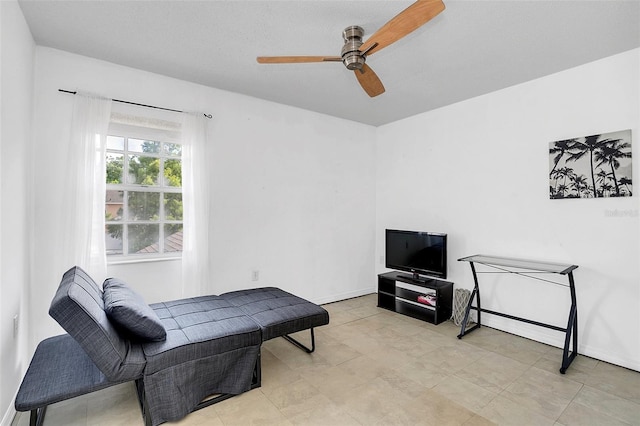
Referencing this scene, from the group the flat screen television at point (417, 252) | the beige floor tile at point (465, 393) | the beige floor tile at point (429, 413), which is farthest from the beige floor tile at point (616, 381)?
the flat screen television at point (417, 252)

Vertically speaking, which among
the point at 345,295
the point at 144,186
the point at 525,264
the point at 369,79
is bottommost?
the point at 345,295

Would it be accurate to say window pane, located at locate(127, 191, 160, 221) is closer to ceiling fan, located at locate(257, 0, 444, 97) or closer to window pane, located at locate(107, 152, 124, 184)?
window pane, located at locate(107, 152, 124, 184)

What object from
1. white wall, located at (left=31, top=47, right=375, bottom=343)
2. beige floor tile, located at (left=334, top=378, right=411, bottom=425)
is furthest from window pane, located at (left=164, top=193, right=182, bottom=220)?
beige floor tile, located at (left=334, top=378, right=411, bottom=425)

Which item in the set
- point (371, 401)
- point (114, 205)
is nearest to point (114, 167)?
point (114, 205)

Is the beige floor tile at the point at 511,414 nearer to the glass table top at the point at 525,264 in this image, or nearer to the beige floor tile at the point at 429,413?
the beige floor tile at the point at 429,413

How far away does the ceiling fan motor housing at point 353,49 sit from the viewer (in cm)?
204

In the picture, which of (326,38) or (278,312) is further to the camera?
(278,312)

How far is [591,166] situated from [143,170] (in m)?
4.04

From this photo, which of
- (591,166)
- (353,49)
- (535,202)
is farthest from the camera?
(535,202)

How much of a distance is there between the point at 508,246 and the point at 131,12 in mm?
3797

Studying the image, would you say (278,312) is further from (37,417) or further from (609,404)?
(609,404)

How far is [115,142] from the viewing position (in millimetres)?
2900

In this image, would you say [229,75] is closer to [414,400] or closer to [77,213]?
[77,213]

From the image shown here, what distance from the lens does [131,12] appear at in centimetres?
209
